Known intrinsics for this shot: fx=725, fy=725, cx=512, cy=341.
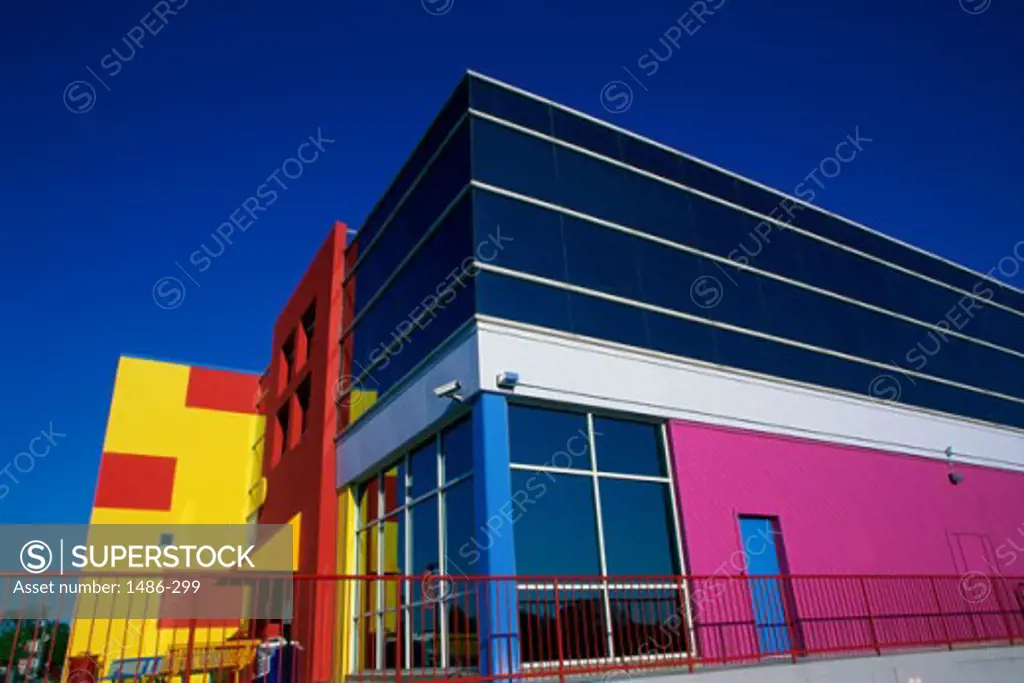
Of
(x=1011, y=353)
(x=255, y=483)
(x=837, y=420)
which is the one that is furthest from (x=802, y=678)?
(x=255, y=483)

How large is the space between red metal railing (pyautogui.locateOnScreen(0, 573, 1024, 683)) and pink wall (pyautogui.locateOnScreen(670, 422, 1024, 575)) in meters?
0.68

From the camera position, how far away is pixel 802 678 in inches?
372

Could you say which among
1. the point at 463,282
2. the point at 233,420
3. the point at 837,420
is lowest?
the point at 837,420

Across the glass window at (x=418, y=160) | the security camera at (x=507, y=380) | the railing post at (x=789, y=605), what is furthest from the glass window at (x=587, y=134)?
the railing post at (x=789, y=605)

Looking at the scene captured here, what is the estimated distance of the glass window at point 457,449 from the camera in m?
10.8

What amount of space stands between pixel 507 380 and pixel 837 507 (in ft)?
24.0

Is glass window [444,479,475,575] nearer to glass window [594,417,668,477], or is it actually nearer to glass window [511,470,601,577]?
glass window [511,470,601,577]

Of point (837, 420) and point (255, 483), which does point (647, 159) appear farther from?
point (255, 483)

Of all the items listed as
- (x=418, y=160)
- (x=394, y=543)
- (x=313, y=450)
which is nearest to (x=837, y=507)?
(x=394, y=543)

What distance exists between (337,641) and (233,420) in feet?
48.2

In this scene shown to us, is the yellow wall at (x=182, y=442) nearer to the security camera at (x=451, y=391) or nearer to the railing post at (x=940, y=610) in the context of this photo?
the security camera at (x=451, y=391)

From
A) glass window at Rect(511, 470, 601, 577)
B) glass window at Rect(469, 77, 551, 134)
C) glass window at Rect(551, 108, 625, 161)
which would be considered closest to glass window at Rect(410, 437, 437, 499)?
glass window at Rect(511, 470, 601, 577)

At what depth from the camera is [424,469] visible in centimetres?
1213

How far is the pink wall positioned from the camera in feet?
38.7
